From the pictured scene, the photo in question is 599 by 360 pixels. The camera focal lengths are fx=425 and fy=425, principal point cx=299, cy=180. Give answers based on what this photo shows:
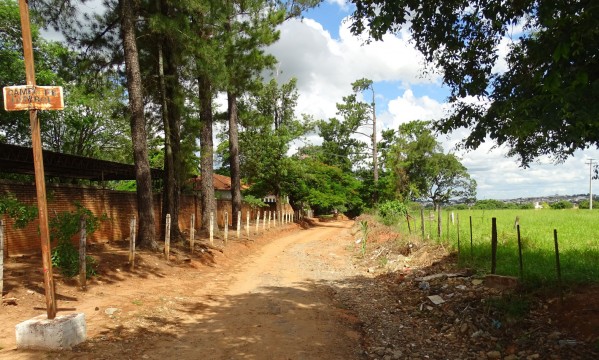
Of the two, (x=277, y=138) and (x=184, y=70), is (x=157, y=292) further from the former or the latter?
(x=277, y=138)

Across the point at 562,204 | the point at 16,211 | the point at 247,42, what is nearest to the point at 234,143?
the point at 247,42

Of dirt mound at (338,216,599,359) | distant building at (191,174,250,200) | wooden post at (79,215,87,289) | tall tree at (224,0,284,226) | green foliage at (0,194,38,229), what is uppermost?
tall tree at (224,0,284,226)

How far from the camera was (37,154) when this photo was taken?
568 cm

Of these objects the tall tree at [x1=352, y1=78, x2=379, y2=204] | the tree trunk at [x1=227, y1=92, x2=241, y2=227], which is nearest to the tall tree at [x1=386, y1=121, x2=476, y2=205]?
the tall tree at [x1=352, y1=78, x2=379, y2=204]

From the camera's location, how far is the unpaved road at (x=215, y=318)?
5945 millimetres

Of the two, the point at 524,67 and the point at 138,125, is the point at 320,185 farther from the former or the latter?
the point at 524,67

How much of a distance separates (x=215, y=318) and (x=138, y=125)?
768cm

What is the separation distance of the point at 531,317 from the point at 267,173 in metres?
27.9

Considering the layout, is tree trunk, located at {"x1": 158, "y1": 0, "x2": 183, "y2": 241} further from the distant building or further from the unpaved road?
the distant building

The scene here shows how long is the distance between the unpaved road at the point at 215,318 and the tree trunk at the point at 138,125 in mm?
2017

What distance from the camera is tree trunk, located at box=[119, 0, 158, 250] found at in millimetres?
12945

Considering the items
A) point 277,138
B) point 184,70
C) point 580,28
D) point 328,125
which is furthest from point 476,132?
point 328,125

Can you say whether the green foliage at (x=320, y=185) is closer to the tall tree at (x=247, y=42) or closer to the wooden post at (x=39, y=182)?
the tall tree at (x=247, y=42)

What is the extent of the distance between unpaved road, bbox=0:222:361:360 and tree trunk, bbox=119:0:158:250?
6.62ft
